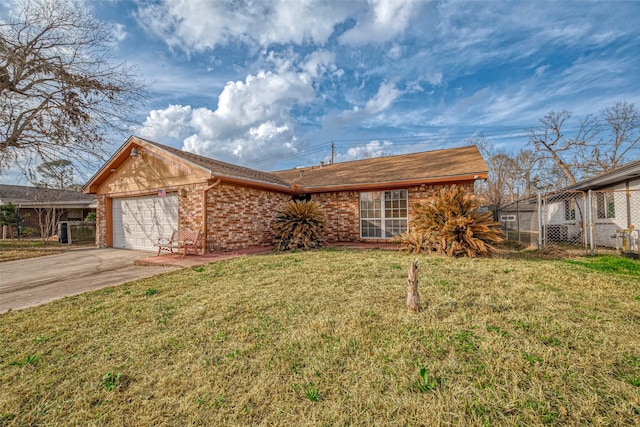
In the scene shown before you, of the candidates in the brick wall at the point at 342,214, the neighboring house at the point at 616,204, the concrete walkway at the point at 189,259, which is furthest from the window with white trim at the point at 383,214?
the neighboring house at the point at 616,204

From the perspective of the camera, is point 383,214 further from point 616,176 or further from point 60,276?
point 60,276

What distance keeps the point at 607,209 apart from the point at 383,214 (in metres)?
8.61

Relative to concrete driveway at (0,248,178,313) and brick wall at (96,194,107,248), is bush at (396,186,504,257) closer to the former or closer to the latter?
concrete driveway at (0,248,178,313)

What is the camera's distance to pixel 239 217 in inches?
362

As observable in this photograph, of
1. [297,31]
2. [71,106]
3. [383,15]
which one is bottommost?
[71,106]

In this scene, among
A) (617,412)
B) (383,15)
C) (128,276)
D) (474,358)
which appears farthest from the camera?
(383,15)

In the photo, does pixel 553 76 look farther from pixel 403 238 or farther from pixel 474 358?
pixel 474 358

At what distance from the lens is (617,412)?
170cm

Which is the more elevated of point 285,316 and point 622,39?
point 622,39

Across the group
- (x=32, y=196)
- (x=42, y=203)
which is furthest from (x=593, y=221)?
(x=32, y=196)

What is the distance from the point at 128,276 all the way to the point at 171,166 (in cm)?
445

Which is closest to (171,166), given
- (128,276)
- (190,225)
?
(190,225)

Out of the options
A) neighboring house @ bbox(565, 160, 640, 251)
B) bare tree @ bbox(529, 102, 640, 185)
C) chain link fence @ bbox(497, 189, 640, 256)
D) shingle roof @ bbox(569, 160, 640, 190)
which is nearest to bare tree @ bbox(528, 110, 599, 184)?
bare tree @ bbox(529, 102, 640, 185)

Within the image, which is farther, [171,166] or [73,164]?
[73,164]
